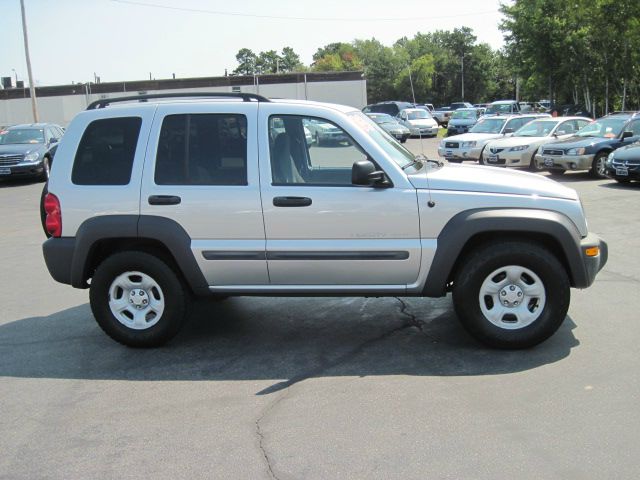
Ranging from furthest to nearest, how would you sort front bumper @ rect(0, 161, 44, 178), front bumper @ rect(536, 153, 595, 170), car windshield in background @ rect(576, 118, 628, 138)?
front bumper @ rect(0, 161, 44, 178)
car windshield in background @ rect(576, 118, 628, 138)
front bumper @ rect(536, 153, 595, 170)

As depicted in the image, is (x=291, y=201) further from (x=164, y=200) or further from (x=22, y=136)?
(x=22, y=136)

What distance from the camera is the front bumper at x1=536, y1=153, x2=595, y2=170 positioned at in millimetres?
15633

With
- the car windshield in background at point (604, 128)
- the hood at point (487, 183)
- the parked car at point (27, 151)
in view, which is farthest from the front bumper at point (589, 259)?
the parked car at point (27, 151)

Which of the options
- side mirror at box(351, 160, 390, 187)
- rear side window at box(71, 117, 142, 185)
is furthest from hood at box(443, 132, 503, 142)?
rear side window at box(71, 117, 142, 185)

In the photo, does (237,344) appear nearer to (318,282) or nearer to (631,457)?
(318,282)

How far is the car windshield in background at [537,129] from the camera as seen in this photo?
18.5m

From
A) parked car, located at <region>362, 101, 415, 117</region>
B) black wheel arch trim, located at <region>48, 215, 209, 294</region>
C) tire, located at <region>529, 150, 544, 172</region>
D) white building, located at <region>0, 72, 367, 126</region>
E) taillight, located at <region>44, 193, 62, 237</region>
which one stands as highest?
white building, located at <region>0, 72, 367, 126</region>

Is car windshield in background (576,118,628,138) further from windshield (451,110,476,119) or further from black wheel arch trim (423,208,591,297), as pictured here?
windshield (451,110,476,119)

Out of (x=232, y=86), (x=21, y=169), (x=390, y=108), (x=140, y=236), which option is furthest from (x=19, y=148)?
(x=232, y=86)

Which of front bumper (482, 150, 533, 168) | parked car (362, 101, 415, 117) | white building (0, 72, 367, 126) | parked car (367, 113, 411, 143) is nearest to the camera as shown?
front bumper (482, 150, 533, 168)

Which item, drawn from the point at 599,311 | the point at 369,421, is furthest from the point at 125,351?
the point at 599,311

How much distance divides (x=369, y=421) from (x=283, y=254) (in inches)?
62.8

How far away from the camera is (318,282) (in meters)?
5.20

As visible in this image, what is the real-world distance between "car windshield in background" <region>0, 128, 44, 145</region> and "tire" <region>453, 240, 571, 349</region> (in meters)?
18.2
